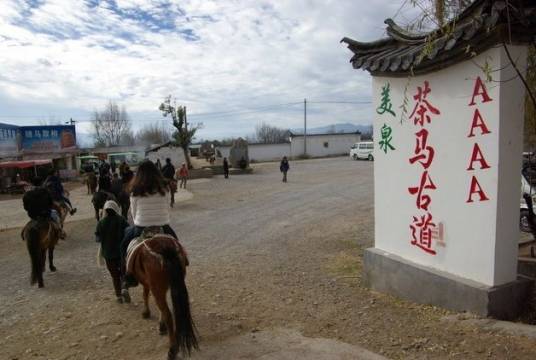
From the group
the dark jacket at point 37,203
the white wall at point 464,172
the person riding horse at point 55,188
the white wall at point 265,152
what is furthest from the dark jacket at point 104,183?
the white wall at point 265,152

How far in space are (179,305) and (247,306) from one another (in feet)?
4.64

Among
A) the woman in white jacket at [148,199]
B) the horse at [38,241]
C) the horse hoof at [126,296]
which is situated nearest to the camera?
the woman in white jacket at [148,199]

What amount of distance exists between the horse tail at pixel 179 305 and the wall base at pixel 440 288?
8.21ft

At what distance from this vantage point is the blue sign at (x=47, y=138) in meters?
31.8

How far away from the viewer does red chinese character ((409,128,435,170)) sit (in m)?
4.54

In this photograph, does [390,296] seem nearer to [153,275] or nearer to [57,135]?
[153,275]

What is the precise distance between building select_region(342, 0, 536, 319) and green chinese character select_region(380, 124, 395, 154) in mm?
12

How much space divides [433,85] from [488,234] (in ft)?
5.33

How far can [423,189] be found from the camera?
4672 mm

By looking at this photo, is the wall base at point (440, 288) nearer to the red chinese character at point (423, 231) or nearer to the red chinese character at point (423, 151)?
the red chinese character at point (423, 231)

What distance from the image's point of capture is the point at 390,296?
5.07 metres

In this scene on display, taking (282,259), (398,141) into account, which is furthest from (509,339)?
(282,259)

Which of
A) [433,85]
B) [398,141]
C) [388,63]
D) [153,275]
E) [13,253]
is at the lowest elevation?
[13,253]

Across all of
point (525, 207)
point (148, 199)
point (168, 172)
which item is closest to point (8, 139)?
point (168, 172)
